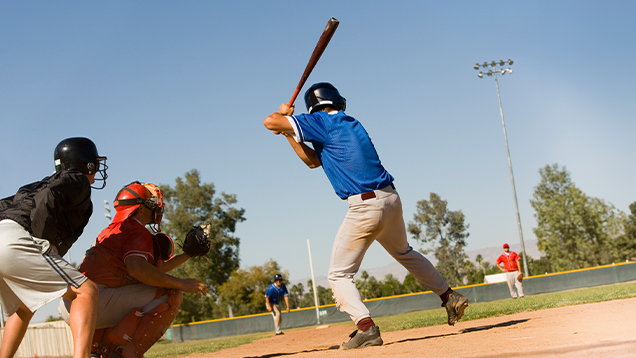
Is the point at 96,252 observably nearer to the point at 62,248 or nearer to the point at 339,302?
the point at 62,248

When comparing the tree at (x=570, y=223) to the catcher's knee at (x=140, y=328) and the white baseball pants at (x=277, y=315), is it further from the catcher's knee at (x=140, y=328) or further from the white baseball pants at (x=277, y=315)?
the catcher's knee at (x=140, y=328)

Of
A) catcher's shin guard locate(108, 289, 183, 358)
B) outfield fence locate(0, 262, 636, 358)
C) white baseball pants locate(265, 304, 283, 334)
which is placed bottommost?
outfield fence locate(0, 262, 636, 358)

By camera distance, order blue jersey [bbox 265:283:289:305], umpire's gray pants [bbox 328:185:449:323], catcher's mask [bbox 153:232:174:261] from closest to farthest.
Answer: umpire's gray pants [bbox 328:185:449:323] → catcher's mask [bbox 153:232:174:261] → blue jersey [bbox 265:283:289:305]

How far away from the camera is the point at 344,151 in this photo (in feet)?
14.7

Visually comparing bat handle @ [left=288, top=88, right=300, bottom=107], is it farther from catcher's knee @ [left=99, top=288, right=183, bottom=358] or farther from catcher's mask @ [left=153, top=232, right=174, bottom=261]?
catcher's knee @ [left=99, top=288, right=183, bottom=358]

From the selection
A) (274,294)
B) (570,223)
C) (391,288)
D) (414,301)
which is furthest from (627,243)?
(274,294)

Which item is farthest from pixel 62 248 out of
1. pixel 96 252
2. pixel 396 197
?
pixel 396 197

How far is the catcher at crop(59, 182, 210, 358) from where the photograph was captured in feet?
12.6

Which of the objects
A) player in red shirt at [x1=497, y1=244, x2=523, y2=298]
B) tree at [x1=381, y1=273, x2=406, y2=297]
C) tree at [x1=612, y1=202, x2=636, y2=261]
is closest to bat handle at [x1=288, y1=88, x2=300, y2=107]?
player in red shirt at [x1=497, y1=244, x2=523, y2=298]

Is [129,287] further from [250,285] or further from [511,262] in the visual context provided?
[250,285]

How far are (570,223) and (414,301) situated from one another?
50459 mm

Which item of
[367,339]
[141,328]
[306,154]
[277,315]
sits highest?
[306,154]

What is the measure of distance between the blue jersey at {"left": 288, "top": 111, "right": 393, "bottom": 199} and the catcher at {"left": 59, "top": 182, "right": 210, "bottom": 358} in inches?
59.2

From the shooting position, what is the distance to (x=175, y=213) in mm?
50156
